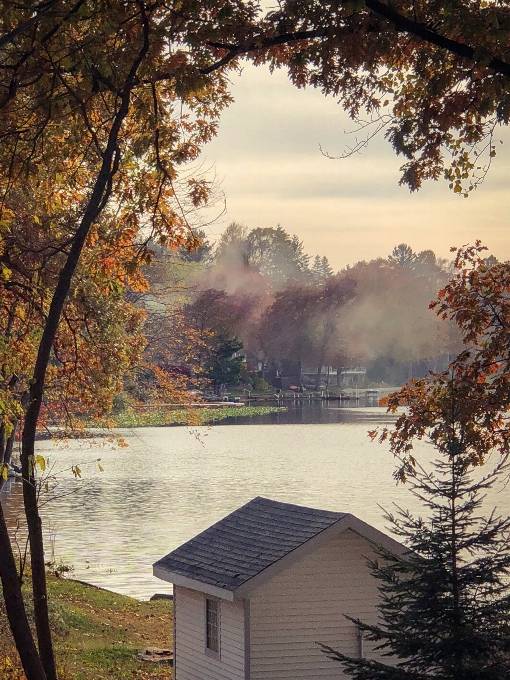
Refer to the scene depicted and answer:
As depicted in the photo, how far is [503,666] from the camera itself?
27.6ft

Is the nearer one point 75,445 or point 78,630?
point 78,630

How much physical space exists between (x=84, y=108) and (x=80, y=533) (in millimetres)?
26108

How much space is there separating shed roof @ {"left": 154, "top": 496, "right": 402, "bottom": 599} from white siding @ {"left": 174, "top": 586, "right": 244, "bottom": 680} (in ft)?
1.30

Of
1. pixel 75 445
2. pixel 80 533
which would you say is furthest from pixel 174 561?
pixel 75 445

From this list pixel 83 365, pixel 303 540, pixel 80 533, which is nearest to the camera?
pixel 303 540

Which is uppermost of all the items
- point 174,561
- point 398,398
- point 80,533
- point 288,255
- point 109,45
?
point 288,255

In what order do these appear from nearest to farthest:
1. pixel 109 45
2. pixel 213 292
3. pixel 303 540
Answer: pixel 109 45 → pixel 303 540 → pixel 213 292

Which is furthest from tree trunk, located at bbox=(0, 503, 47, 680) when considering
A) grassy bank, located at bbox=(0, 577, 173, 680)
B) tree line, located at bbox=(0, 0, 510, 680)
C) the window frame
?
the window frame

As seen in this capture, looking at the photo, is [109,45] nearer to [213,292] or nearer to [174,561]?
[174,561]

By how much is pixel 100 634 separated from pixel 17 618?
11.2 m

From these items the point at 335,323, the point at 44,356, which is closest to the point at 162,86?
the point at 44,356

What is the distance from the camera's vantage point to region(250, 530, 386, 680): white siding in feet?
47.2

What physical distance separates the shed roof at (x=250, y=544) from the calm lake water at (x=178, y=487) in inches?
88.5

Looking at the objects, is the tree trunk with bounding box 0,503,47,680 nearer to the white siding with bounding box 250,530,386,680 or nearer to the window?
the white siding with bounding box 250,530,386,680
